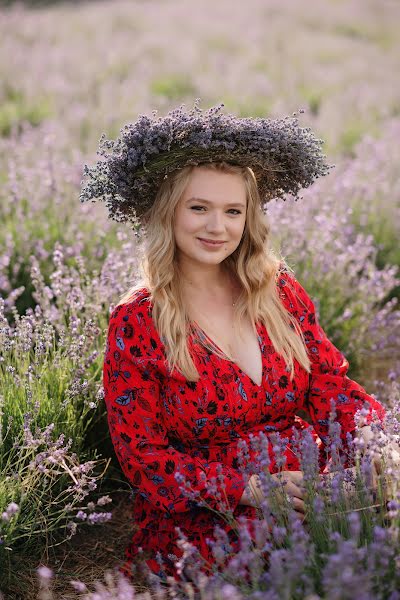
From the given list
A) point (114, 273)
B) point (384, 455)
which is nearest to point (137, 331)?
point (384, 455)

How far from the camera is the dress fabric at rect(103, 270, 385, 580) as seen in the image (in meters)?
2.28

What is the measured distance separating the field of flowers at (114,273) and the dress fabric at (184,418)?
0.50 feet

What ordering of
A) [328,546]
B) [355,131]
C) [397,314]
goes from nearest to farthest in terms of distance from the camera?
1. [328,546]
2. [397,314]
3. [355,131]

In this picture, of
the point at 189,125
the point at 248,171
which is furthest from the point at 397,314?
the point at 189,125

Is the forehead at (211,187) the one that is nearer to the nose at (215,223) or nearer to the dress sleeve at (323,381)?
the nose at (215,223)

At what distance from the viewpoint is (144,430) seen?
231 cm

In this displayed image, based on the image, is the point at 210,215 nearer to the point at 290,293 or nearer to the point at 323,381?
the point at 290,293

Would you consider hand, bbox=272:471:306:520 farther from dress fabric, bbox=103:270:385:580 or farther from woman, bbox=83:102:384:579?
dress fabric, bbox=103:270:385:580

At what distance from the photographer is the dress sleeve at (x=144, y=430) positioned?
2.25 meters

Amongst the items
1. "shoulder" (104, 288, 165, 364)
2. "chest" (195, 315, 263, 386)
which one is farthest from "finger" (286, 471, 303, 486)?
"shoulder" (104, 288, 165, 364)

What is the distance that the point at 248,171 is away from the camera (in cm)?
252

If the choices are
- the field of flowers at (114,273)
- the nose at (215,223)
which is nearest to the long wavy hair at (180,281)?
the nose at (215,223)

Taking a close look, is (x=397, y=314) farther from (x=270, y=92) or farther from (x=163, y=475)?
(x=270, y=92)

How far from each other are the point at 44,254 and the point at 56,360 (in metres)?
1.14
